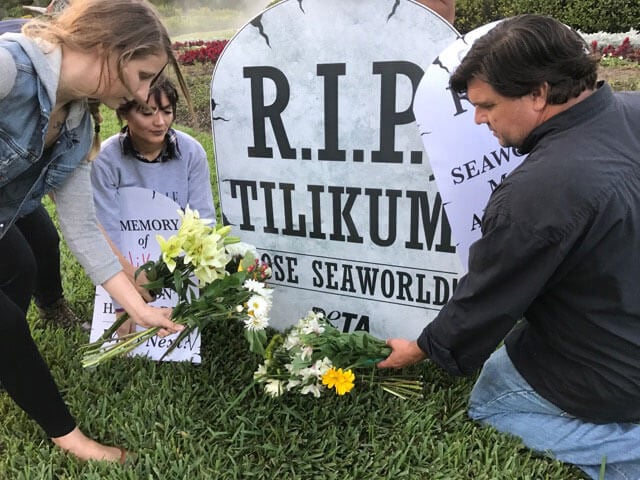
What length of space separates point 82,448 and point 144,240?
1022 millimetres

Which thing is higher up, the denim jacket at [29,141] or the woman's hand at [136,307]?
the denim jacket at [29,141]

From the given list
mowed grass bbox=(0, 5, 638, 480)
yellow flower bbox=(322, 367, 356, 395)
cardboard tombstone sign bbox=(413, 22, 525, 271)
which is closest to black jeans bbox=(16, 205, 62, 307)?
mowed grass bbox=(0, 5, 638, 480)

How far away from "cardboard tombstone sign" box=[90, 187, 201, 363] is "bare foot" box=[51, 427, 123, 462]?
0.61 m

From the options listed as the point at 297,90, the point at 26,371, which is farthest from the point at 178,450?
the point at 297,90

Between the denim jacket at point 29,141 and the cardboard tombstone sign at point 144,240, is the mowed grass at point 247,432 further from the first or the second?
the denim jacket at point 29,141

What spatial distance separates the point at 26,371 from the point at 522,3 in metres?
6.34

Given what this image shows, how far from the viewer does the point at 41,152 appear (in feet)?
5.86

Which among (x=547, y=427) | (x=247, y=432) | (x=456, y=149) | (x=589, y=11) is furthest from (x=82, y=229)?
(x=589, y=11)

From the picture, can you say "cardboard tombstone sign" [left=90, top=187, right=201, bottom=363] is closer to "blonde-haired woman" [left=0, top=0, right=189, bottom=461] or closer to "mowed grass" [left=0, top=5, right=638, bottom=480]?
"mowed grass" [left=0, top=5, right=638, bottom=480]

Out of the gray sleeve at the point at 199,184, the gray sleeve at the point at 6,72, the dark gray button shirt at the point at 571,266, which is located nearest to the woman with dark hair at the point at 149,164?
the gray sleeve at the point at 199,184

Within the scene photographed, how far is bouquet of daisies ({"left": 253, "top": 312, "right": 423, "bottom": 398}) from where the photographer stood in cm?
210

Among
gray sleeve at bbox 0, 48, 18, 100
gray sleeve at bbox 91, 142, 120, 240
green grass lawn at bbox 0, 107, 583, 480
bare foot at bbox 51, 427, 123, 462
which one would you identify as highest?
gray sleeve at bbox 0, 48, 18, 100

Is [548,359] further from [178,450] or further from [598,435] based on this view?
[178,450]

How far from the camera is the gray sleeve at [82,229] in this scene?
6.79 feet
